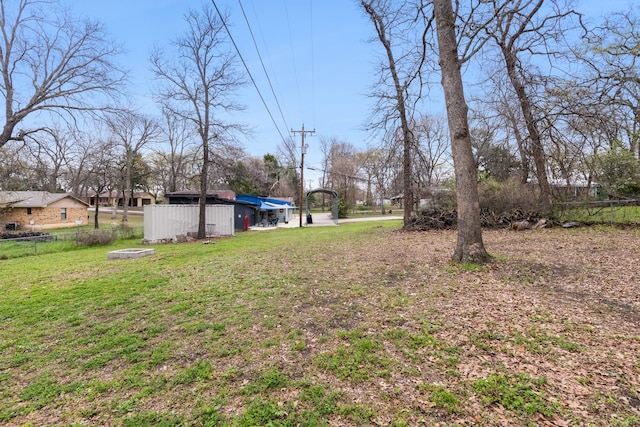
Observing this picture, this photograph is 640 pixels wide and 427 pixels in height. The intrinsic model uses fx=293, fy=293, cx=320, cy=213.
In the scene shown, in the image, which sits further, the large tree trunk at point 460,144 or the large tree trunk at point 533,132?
the large tree trunk at point 533,132

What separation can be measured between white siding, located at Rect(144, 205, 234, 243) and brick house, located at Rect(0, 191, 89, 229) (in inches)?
786

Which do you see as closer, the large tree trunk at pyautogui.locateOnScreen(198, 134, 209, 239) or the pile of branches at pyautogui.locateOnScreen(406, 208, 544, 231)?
the pile of branches at pyautogui.locateOnScreen(406, 208, 544, 231)

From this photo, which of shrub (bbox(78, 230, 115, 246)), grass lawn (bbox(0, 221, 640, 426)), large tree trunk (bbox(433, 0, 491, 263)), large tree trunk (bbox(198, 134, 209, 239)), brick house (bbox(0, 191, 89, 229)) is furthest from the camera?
brick house (bbox(0, 191, 89, 229))

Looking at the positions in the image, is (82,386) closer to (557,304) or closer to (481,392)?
(481,392)

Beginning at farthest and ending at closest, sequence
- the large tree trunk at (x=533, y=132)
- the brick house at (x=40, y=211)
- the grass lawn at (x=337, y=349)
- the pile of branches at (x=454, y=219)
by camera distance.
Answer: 1. the brick house at (x=40, y=211)
2. the pile of branches at (x=454, y=219)
3. the large tree trunk at (x=533, y=132)
4. the grass lawn at (x=337, y=349)

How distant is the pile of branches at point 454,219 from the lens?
11.5 metres

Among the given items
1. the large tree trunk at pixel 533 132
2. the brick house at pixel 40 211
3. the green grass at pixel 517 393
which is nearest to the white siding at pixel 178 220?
the large tree trunk at pixel 533 132

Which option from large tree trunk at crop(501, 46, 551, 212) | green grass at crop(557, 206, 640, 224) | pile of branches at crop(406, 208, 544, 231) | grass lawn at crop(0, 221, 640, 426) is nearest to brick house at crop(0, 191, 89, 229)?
grass lawn at crop(0, 221, 640, 426)

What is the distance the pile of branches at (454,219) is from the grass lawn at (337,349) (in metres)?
6.20

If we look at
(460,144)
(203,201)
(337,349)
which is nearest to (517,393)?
(337,349)

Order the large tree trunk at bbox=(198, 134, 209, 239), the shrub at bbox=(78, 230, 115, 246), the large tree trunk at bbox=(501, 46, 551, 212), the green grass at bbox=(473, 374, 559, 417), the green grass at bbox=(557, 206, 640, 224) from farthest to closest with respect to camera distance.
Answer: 1. the large tree trunk at bbox=(198, 134, 209, 239)
2. the shrub at bbox=(78, 230, 115, 246)
3. the green grass at bbox=(557, 206, 640, 224)
4. the large tree trunk at bbox=(501, 46, 551, 212)
5. the green grass at bbox=(473, 374, 559, 417)

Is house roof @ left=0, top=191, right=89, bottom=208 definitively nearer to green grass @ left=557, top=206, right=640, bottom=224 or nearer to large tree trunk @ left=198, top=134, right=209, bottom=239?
large tree trunk @ left=198, top=134, right=209, bottom=239

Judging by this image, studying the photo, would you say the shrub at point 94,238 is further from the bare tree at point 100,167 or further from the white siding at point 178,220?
the bare tree at point 100,167

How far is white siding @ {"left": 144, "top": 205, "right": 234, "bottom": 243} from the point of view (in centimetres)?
1519
